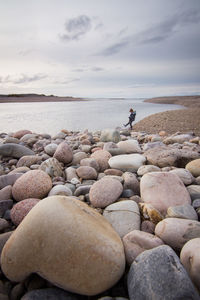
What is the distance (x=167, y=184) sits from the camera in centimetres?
246

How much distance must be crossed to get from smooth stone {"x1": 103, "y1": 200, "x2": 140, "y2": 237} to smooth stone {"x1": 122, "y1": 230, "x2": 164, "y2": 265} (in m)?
0.22

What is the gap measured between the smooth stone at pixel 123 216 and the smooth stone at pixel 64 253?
0.49 meters

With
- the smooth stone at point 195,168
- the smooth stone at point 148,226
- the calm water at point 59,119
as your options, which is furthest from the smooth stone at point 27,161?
the calm water at point 59,119

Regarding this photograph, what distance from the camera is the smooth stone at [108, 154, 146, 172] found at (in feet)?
11.6

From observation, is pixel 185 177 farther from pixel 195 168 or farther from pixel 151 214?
pixel 151 214

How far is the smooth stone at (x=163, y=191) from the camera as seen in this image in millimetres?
2293

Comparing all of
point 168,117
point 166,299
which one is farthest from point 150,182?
point 168,117

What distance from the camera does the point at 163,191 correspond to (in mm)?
2395

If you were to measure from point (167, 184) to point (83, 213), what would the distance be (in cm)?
138

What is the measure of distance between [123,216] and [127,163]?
1.58m

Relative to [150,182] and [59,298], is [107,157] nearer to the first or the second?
[150,182]

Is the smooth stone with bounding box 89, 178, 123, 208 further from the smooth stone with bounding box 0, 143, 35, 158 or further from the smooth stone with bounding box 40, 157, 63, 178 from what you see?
the smooth stone with bounding box 0, 143, 35, 158

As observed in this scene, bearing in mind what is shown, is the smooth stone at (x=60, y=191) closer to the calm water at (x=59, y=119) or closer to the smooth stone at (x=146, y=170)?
the smooth stone at (x=146, y=170)

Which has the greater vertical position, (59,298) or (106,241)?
(106,241)
